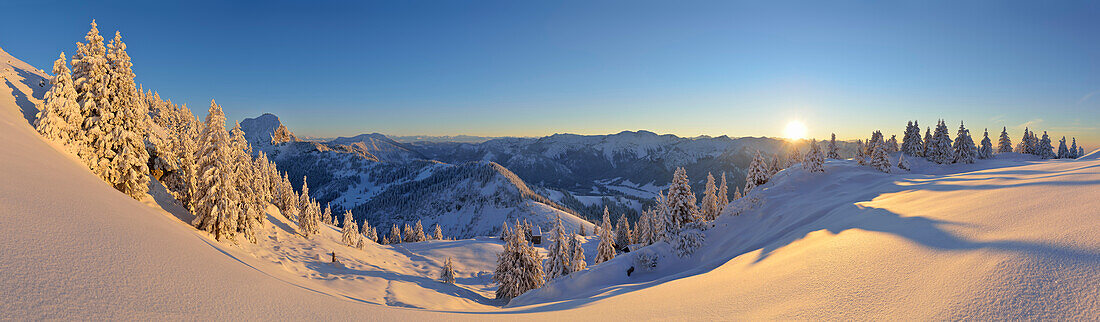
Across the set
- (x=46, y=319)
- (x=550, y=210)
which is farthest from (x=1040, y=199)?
(x=550, y=210)

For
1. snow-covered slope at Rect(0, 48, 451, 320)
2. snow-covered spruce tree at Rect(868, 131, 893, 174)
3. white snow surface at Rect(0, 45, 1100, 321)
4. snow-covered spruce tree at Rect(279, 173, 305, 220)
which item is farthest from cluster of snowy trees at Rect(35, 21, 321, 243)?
snow-covered spruce tree at Rect(868, 131, 893, 174)

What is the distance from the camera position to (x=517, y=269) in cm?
3391

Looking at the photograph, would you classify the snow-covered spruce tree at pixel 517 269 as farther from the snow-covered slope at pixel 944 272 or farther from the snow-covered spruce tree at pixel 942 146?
the snow-covered spruce tree at pixel 942 146

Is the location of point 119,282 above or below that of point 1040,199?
below

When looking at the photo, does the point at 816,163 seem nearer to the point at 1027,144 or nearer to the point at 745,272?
the point at 745,272

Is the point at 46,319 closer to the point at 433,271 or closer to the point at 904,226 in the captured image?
the point at 904,226

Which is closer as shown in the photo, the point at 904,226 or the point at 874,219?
the point at 904,226

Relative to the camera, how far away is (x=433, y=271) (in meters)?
51.6

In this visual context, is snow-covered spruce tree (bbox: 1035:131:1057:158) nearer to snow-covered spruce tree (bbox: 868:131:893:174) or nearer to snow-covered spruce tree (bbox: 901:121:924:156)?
snow-covered spruce tree (bbox: 901:121:924:156)

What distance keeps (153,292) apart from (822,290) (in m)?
11.5

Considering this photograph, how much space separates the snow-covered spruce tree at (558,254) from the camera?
34.7 metres

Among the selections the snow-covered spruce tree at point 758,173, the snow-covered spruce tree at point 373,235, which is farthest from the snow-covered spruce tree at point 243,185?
the snow-covered spruce tree at point 373,235

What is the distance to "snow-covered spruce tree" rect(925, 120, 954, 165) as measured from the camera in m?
54.9

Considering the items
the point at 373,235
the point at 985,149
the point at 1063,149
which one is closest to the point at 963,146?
the point at 985,149
